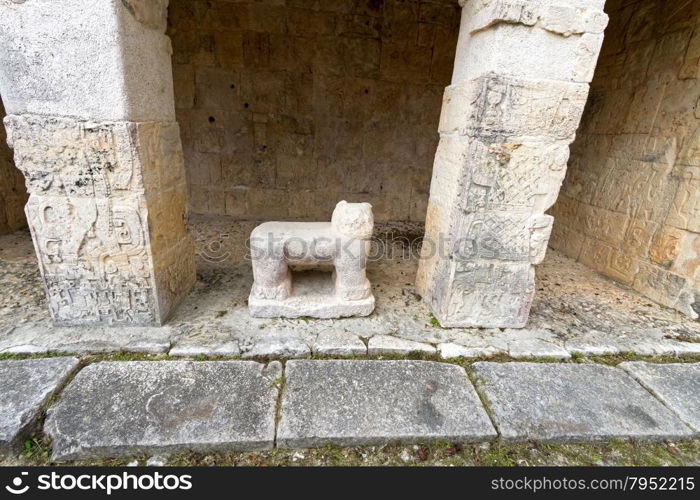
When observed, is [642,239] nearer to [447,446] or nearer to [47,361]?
[447,446]

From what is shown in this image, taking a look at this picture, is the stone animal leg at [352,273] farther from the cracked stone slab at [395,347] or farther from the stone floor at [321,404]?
the stone floor at [321,404]

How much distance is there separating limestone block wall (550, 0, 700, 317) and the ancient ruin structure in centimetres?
2

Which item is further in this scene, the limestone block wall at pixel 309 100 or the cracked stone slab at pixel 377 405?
the limestone block wall at pixel 309 100

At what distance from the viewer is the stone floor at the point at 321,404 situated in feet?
4.98

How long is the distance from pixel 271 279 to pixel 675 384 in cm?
247

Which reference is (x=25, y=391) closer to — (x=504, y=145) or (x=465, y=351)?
(x=465, y=351)

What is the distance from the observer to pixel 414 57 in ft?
13.9

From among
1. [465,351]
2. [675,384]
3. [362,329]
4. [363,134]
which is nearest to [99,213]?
[362,329]

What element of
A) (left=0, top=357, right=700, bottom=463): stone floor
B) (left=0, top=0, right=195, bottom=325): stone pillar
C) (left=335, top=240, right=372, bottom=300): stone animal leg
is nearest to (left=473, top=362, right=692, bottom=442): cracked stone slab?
(left=0, top=357, right=700, bottom=463): stone floor

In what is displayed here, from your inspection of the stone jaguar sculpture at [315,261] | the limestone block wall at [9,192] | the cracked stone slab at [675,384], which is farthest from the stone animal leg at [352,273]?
the limestone block wall at [9,192]

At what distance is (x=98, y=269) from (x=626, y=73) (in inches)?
180

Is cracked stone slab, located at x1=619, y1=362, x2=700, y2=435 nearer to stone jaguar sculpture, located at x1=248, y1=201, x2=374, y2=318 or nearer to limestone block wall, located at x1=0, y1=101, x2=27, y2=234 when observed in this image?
stone jaguar sculpture, located at x1=248, y1=201, x2=374, y2=318

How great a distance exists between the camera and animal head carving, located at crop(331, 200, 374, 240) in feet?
6.90

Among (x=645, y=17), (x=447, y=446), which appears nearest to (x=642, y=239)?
(x=645, y=17)
